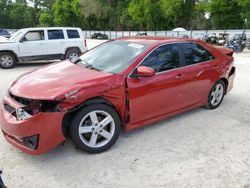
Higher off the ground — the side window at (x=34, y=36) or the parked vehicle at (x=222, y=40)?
the side window at (x=34, y=36)

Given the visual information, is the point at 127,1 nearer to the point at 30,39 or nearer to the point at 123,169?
the point at 30,39

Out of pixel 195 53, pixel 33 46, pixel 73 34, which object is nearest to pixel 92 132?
pixel 195 53

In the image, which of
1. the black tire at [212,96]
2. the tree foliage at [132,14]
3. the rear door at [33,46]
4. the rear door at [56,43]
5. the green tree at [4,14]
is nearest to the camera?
the black tire at [212,96]

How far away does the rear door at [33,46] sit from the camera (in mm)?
11016

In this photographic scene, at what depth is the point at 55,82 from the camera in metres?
3.69

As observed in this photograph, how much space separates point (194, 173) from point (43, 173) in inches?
74.3

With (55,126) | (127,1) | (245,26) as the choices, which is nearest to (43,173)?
(55,126)

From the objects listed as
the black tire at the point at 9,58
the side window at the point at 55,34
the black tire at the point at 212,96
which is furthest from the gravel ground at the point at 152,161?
the side window at the point at 55,34

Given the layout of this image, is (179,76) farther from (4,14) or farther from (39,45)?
(4,14)

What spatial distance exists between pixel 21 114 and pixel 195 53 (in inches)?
129

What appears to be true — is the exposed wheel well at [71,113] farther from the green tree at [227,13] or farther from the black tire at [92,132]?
the green tree at [227,13]

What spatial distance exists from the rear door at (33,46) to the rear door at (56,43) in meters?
0.26

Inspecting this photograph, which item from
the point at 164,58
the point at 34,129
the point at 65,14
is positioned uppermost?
the point at 65,14

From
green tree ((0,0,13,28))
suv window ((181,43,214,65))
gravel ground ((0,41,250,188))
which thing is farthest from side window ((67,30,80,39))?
green tree ((0,0,13,28))
